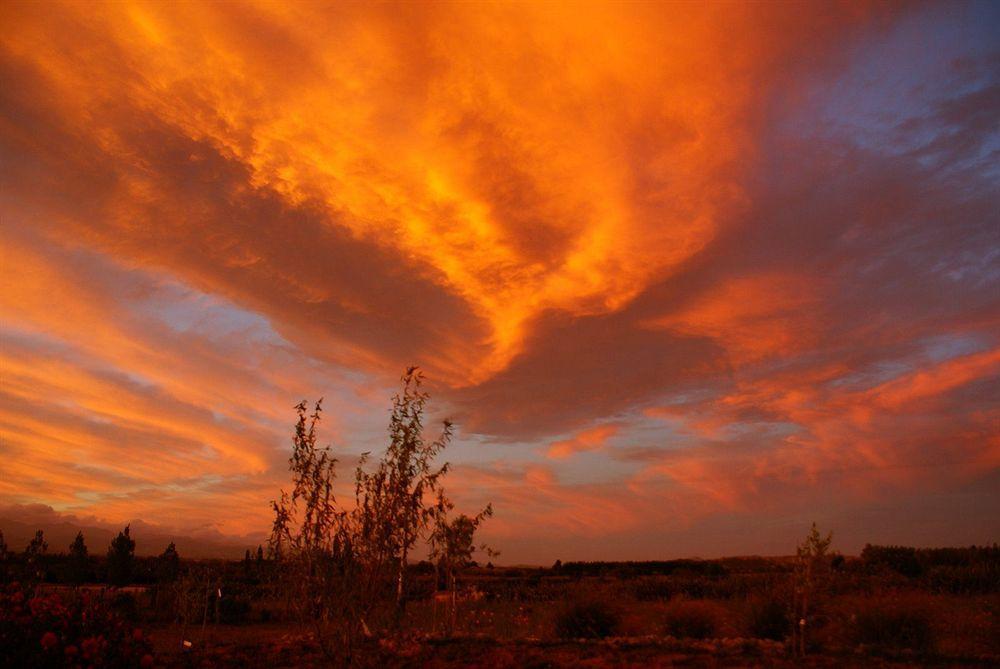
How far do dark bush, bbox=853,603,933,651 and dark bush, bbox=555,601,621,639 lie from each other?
5113mm

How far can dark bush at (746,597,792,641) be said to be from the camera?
49.6ft

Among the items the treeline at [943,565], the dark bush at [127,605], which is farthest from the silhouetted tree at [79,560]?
the treeline at [943,565]

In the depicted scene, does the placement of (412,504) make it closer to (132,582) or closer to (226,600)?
(226,600)

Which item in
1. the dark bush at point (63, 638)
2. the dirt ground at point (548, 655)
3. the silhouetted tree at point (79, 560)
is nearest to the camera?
the dark bush at point (63, 638)

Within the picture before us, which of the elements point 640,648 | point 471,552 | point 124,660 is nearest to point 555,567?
point 471,552

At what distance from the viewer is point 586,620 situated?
16.1 m

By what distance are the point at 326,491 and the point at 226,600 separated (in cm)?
1738

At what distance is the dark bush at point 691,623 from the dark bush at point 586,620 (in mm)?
1227

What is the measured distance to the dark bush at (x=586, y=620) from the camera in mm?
15906

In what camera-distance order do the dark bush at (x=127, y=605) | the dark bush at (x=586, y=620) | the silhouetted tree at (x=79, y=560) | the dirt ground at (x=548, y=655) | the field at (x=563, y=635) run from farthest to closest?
the silhouetted tree at (x=79, y=560)
the dark bush at (x=127, y=605)
the dark bush at (x=586, y=620)
the dirt ground at (x=548, y=655)
the field at (x=563, y=635)

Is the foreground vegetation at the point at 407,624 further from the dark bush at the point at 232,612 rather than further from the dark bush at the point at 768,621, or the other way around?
the dark bush at the point at 232,612

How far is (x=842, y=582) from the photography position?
87.4ft

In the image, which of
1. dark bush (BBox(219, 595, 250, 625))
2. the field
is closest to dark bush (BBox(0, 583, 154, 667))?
the field

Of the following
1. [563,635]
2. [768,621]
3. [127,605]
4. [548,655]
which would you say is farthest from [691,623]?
[127,605]
